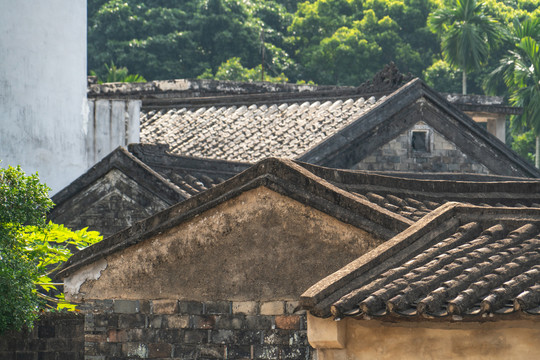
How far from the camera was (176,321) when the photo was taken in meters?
13.3

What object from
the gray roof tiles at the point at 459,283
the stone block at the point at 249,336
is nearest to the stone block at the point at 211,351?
the stone block at the point at 249,336

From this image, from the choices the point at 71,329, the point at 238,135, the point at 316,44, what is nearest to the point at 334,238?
the point at 71,329

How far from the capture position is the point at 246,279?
13.0 metres

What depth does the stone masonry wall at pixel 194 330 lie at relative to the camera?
12930 mm

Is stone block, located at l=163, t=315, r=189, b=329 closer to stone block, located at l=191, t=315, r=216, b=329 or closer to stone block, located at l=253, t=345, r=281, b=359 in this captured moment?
stone block, located at l=191, t=315, r=216, b=329

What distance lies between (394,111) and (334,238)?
11282mm

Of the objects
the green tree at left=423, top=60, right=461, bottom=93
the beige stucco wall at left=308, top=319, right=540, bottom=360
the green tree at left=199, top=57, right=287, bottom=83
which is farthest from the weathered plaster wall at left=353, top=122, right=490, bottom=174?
the green tree at left=423, top=60, right=461, bottom=93

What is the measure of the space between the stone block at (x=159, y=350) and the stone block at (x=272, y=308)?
3.49 ft

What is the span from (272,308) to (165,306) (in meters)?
1.13

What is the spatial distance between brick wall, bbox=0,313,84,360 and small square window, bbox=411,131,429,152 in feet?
29.4

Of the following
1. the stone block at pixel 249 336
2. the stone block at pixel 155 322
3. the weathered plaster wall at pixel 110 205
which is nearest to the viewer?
the stone block at pixel 249 336

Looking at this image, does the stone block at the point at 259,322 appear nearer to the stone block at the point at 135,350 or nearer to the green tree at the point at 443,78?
the stone block at the point at 135,350

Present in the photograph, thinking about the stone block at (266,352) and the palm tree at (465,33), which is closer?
the stone block at (266,352)

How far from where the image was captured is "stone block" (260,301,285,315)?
12906 millimetres
